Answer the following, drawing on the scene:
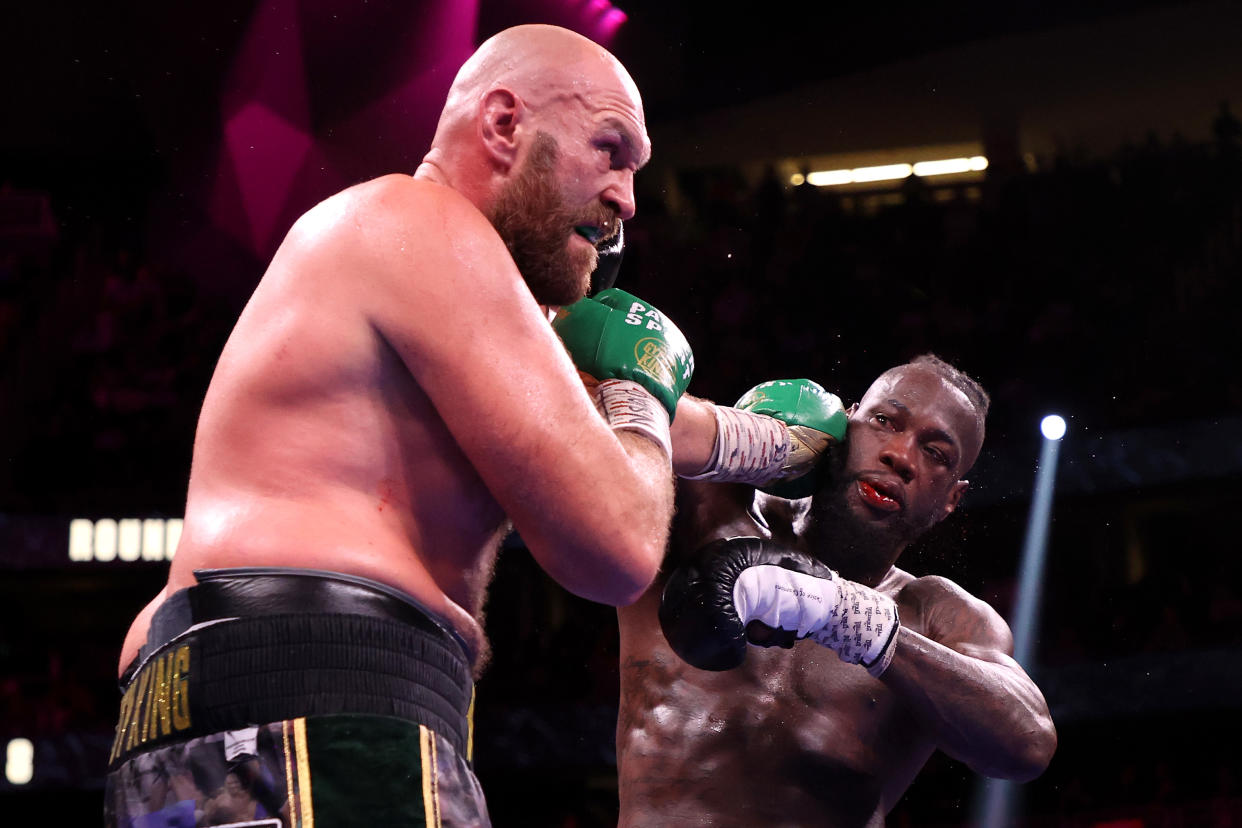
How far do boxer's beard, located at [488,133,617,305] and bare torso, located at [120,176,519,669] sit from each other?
0.21 m

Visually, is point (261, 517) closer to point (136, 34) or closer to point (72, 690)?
point (72, 690)

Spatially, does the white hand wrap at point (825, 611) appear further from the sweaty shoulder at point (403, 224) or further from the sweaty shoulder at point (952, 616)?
the sweaty shoulder at point (403, 224)

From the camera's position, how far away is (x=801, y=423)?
255 cm

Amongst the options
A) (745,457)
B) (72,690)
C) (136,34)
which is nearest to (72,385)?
(72,690)

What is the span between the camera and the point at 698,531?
253 centimetres

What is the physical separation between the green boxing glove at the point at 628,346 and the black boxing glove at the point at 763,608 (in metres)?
0.60

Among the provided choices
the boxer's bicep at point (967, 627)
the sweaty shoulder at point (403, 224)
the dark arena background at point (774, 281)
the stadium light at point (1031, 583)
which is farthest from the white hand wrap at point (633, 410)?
the stadium light at point (1031, 583)

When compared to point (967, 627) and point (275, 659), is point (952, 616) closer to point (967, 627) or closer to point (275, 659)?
point (967, 627)

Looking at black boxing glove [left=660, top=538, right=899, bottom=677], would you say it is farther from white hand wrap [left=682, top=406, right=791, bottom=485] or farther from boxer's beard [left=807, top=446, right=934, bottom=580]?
boxer's beard [left=807, top=446, right=934, bottom=580]

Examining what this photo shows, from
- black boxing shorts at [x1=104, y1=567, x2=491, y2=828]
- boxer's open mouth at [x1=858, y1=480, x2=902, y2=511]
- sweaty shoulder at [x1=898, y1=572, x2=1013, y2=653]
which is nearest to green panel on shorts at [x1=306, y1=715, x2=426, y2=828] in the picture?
black boxing shorts at [x1=104, y1=567, x2=491, y2=828]

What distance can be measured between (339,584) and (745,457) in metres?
1.19

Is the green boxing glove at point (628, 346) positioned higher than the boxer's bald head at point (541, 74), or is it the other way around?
the boxer's bald head at point (541, 74)

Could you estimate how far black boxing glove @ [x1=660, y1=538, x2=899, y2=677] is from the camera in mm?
2146

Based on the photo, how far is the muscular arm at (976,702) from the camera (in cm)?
239
